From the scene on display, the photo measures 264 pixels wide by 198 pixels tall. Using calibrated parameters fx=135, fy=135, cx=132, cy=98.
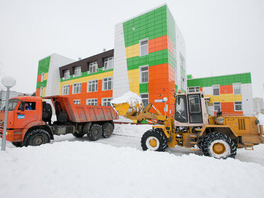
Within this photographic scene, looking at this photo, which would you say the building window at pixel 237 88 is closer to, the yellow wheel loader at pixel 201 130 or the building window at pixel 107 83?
the building window at pixel 107 83

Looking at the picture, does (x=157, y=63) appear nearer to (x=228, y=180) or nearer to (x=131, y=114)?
(x=131, y=114)

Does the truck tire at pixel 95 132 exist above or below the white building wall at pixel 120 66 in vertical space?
below

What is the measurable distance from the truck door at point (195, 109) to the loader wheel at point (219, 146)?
2.72 ft

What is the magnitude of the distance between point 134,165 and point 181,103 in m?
3.46

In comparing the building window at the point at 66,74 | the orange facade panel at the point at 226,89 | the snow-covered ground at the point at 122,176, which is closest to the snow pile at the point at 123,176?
the snow-covered ground at the point at 122,176

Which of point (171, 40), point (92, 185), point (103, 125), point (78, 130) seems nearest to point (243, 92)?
point (171, 40)

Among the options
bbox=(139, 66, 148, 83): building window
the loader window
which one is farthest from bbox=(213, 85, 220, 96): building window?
the loader window

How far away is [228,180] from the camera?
10.9 ft

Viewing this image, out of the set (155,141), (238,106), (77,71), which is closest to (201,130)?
(155,141)

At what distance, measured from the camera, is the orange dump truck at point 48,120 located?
6.40 m

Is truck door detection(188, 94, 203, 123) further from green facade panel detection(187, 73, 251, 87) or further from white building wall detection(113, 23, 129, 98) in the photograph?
green facade panel detection(187, 73, 251, 87)

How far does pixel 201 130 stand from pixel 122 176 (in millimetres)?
3870

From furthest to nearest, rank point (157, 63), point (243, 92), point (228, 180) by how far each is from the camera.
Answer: point (243, 92) < point (157, 63) < point (228, 180)

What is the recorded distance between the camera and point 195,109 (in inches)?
233
